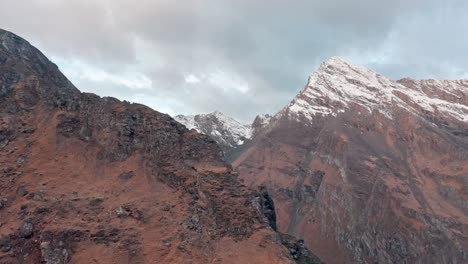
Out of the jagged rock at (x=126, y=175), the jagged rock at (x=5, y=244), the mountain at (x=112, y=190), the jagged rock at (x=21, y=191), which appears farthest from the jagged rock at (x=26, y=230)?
the jagged rock at (x=126, y=175)

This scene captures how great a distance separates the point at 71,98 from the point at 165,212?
109 feet

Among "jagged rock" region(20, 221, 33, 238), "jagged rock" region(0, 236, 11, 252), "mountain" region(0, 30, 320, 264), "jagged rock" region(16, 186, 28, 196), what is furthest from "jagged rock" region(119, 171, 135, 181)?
"jagged rock" region(0, 236, 11, 252)

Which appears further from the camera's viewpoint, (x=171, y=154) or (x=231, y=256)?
(x=171, y=154)

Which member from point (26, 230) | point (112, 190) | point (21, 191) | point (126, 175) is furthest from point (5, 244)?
point (126, 175)

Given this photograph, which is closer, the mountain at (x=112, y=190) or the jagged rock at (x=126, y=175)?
the mountain at (x=112, y=190)

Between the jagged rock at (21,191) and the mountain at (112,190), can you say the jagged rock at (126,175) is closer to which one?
the mountain at (112,190)

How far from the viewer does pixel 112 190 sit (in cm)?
7688

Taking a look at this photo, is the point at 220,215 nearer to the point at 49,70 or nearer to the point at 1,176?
the point at 1,176

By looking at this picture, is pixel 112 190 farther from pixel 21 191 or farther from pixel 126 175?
pixel 21 191

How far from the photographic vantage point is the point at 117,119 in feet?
297

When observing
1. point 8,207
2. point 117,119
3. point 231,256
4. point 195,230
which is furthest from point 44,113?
point 231,256

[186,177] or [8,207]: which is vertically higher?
[186,177]

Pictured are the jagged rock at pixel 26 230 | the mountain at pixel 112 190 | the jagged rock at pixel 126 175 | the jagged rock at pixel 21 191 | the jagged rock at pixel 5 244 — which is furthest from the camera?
the jagged rock at pixel 126 175

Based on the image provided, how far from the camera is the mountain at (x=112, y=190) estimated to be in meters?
66.8
